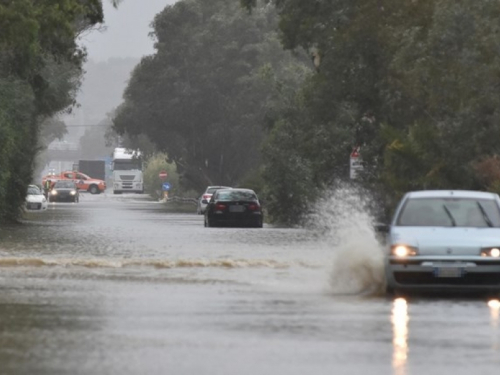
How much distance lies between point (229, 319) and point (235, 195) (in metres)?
40.6

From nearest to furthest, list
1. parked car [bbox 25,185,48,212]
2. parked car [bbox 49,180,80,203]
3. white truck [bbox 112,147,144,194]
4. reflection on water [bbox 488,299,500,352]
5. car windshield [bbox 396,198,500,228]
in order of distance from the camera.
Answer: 1. reflection on water [bbox 488,299,500,352]
2. car windshield [bbox 396,198,500,228]
3. parked car [bbox 25,185,48,212]
4. parked car [bbox 49,180,80,203]
5. white truck [bbox 112,147,144,194]

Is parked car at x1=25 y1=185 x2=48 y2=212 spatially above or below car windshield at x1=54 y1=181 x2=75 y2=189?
below

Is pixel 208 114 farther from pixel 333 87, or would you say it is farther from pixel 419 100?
pixel 419 100

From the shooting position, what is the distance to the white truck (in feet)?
504

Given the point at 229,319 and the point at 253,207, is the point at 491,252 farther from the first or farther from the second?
the point at 253,207

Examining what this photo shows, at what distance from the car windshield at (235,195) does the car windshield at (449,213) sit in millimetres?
34513

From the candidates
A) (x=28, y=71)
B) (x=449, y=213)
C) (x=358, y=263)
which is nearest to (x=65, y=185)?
(x=28, y=71)

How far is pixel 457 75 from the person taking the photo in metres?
48.0

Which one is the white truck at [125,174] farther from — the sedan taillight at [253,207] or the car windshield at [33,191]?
the sedan taillight at [253,207]

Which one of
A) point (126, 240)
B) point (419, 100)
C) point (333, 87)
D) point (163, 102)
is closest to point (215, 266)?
point (126, 240)

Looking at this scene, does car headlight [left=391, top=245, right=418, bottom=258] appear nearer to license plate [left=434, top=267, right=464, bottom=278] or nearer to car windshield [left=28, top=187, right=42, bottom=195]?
license plate [left=434, top=267, right=464, bottom=278]

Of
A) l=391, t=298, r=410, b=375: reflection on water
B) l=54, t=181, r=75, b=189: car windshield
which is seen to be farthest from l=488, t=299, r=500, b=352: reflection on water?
l=54, t=181, r=75, b=189: car windshield

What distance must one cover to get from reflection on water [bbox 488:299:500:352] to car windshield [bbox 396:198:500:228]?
1997 millimetres

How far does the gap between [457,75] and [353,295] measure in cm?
2507
